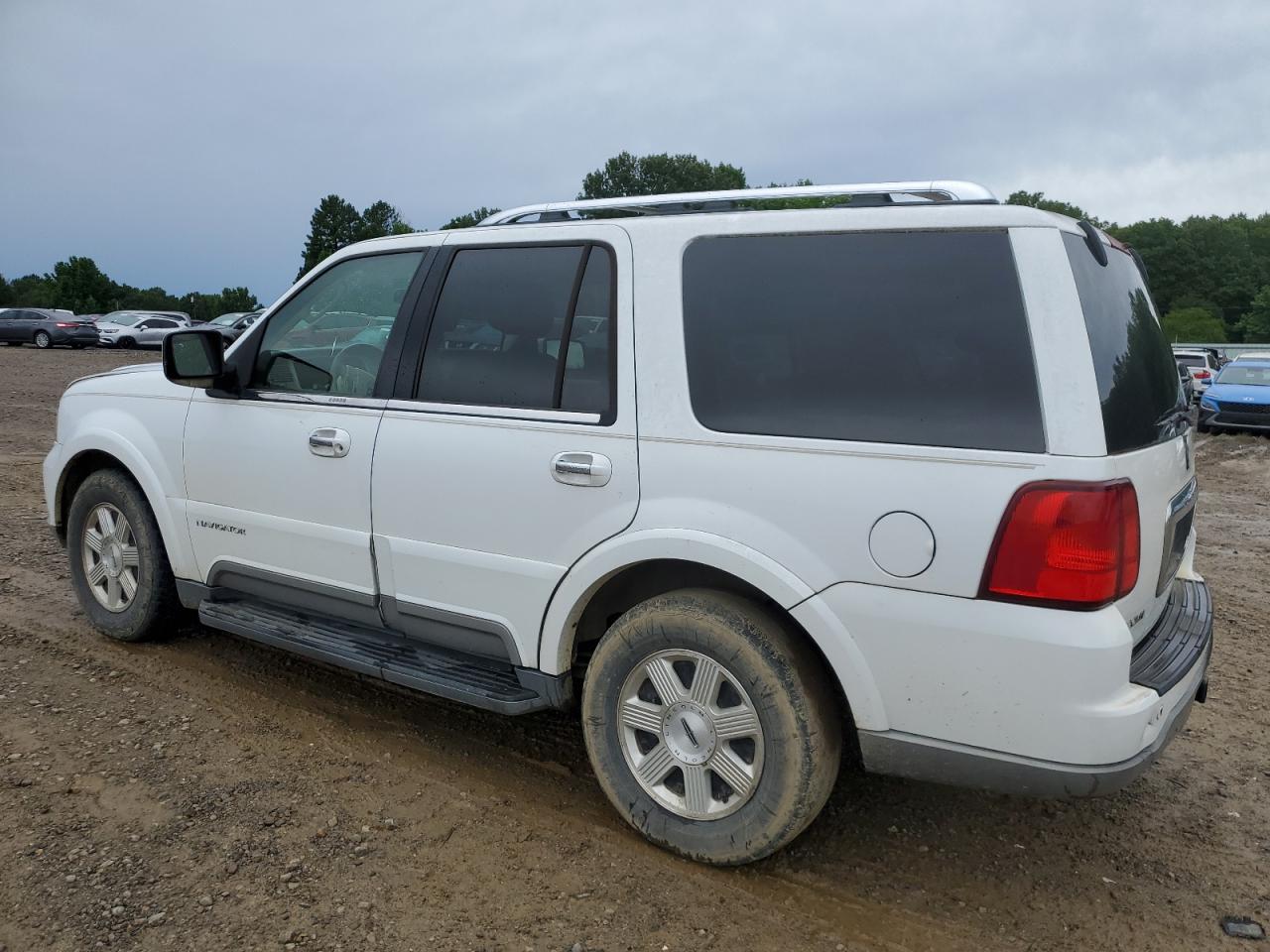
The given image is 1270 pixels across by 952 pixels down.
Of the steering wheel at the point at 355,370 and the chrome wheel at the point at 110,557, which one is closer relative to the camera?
the steering wheel at the point at 355,370

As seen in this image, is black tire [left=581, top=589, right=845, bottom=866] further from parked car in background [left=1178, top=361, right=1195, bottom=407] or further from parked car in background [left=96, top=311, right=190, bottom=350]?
parked car in background [left=96, top=311, right=190, bottom=350]

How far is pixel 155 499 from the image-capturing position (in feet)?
14.6

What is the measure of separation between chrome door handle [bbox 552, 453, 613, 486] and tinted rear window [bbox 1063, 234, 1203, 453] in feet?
4.67

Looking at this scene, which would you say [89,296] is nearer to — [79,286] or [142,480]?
[79,286]

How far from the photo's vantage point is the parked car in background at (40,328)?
33844mm

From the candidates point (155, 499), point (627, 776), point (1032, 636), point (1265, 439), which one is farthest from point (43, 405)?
point (1265, 439)

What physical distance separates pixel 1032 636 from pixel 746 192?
1652 mm

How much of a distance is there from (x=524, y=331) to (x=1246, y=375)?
1968cm

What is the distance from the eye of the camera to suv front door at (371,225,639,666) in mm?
3156

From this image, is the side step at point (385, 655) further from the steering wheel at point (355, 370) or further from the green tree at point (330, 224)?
the green tree at point (330, 224)

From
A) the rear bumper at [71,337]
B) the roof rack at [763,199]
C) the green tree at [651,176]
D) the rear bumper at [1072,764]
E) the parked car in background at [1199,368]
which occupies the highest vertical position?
the green tree at [651,176]

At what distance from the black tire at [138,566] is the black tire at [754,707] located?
257cm

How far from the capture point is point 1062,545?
2.44m

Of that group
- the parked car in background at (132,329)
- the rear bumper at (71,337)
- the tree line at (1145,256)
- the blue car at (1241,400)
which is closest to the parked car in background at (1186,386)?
the blue car at (1241,400)
